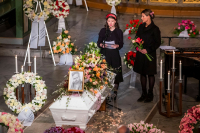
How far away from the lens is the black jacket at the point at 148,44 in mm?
6148

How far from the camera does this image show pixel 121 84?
7.58 meters

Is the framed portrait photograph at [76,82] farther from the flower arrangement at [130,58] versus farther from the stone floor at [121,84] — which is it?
the flower arrangement at [130,58]

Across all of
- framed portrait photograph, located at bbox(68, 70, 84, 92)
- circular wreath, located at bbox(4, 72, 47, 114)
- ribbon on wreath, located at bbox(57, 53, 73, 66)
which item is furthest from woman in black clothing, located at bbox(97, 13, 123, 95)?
ribbon on wreath, located at bbox(57, 53, 73, 66)

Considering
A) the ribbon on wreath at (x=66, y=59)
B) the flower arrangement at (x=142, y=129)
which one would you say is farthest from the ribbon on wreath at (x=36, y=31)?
the flower arrangement at (x=142, y=129)

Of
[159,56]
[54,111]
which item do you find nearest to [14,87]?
[54,111]

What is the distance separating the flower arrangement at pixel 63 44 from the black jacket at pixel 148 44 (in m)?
2.47

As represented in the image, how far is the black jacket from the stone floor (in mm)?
609

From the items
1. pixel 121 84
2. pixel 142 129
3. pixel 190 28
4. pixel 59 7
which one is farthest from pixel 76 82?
pixel 190 28

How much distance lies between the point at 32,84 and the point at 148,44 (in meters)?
1.97

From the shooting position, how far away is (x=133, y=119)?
19.1ft

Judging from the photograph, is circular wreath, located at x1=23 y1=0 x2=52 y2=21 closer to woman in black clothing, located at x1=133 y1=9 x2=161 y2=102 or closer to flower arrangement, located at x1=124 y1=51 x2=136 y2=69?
flower arrangement, located at x1=124 y1=51 x2=136 y2=69

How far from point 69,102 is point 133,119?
4.73ft

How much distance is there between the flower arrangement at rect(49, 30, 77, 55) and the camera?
8.39m

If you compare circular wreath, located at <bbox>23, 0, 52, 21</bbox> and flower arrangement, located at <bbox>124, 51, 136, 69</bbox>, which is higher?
circular wreath, located at <bbox>23, 0, 52, 21</bbox>
